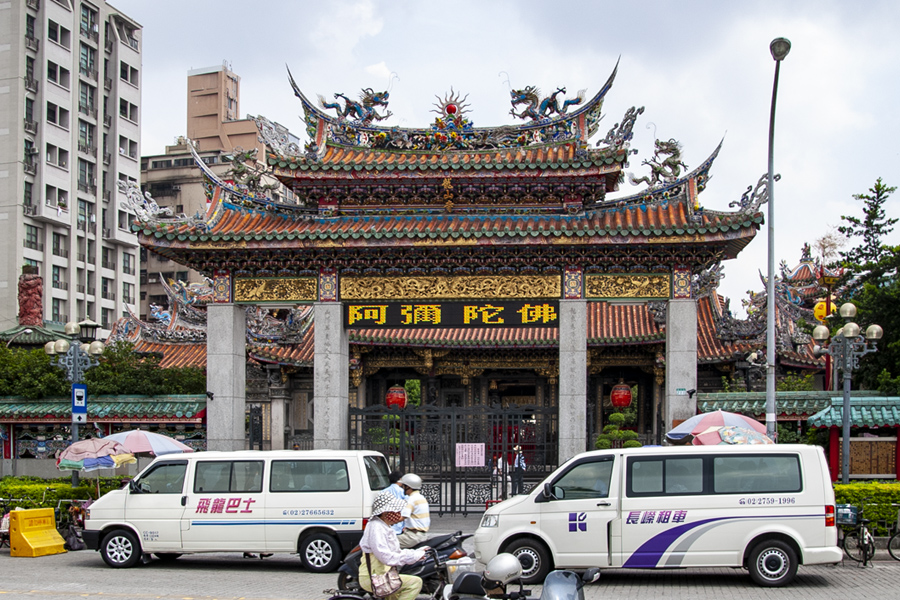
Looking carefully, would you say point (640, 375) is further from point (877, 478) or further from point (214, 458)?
point (214, 458)

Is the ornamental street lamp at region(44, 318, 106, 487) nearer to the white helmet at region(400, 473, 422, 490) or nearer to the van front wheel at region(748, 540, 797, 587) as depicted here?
the white helmet at region(400, 473, 422, 490)

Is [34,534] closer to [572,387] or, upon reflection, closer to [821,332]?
[572,387]

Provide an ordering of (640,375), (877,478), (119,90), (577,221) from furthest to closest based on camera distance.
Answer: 1. (119,90)
2. (640,375)
3. (577,221)
4. (877,478)

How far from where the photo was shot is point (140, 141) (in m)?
69.5

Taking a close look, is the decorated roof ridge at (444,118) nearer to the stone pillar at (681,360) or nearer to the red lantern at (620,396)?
the stone pillar at (681,360)

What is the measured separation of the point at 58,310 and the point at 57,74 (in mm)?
15179

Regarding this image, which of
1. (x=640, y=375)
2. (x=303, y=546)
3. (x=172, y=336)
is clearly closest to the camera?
(x=303, y=546)

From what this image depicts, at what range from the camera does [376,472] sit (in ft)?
50.4

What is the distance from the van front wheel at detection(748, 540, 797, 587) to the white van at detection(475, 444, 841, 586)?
0.05ft

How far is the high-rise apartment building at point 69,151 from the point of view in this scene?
189ft

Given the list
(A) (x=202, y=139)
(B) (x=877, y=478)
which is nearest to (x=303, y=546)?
(B) (x=877, y=478)

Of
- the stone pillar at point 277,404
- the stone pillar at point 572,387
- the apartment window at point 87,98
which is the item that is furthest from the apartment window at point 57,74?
the stone pillar at point 572,387

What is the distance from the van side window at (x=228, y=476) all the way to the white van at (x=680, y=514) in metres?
3.78

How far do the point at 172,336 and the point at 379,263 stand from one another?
18.3m
